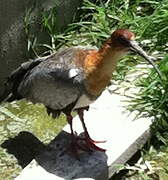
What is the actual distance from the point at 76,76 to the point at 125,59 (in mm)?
1363

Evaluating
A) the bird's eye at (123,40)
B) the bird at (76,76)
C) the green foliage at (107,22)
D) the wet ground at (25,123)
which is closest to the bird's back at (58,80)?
the bird at (76,76)

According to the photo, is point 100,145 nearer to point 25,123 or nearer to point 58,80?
point 58,80

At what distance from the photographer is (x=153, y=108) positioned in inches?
190

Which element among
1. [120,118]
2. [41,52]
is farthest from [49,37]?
[120,118]

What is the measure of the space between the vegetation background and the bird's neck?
0.60 m

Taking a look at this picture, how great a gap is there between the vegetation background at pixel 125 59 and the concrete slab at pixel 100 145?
0.32ft

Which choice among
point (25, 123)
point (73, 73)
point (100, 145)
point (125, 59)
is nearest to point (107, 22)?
point (125, 59)

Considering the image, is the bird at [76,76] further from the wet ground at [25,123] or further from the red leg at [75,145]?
the wet ground at [25,123]

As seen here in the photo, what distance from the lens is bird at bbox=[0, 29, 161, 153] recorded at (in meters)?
4.08

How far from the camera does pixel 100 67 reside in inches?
163

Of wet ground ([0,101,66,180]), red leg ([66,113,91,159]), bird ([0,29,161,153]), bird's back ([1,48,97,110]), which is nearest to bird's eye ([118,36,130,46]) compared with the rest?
bird ([0,29,161,153])

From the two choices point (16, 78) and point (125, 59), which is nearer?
point (16, 78)

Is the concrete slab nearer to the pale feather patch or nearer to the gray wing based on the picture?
the gray wing

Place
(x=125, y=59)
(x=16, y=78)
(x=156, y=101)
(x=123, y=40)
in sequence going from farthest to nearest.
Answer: (x=125, y=59), (x=156, y=101), (x=16, y=78), (x=123, y=40)
